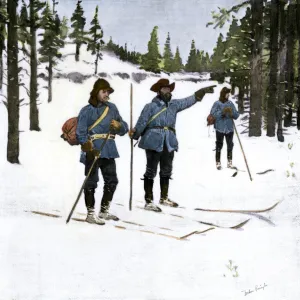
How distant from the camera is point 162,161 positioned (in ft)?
23.4

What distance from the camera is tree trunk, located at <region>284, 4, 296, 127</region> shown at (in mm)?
10820

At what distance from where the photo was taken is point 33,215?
607 cm

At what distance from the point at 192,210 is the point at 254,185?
55.7 inches

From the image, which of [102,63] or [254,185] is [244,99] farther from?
[254,185]

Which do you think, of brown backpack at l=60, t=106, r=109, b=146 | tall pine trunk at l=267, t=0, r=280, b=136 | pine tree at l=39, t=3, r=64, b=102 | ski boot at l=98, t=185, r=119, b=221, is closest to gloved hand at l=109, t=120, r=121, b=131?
brown backpack at l=60, t=106, r=109, b=146

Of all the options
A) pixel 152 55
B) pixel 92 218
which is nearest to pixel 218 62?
pixel 152 55

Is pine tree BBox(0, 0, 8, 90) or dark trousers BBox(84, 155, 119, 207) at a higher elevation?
pine tree BBox(0, 0, 8, 90)

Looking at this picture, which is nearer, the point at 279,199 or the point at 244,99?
the point at 279,199

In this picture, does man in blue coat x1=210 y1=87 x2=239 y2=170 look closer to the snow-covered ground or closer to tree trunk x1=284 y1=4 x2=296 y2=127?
the snow-covered ground

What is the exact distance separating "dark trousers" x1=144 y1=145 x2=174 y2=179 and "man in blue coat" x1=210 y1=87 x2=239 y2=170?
5.68ft

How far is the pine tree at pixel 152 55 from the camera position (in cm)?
661

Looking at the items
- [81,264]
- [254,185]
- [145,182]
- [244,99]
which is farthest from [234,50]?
[81,264]
